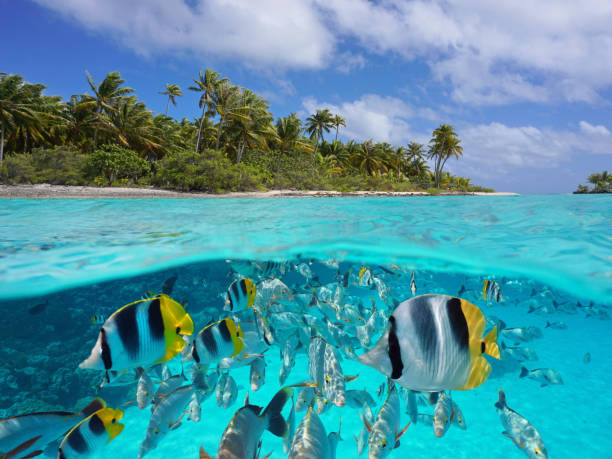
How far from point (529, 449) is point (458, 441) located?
326cm

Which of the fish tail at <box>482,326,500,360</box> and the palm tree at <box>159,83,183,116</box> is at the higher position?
the palm tree at <box>159,83,183,116</box>

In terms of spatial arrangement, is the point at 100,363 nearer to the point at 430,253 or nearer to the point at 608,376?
the point at 430,253

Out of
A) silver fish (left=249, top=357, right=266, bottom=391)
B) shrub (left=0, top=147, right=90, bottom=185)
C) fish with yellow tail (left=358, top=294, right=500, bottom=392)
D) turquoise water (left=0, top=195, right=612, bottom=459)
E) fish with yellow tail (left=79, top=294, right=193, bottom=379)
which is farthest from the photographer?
shrub (left=0, top=147, right=90, bottom=185)

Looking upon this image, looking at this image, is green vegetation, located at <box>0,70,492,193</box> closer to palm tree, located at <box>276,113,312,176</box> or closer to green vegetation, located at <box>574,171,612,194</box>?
palm tree, located at <box>276,113,312,176</box>

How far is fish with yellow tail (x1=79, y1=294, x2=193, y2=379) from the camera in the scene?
188 cm

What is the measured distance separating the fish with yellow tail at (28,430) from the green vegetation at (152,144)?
83.1 feet

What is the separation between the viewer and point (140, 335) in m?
1.95

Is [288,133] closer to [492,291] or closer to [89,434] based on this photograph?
[492,291]

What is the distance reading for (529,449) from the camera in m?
2.90

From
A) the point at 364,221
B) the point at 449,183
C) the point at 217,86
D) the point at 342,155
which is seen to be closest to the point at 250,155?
the point at 217,86

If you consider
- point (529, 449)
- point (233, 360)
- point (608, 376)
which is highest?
point (233, 360)

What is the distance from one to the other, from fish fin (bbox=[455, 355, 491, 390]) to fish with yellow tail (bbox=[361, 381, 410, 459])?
120cm

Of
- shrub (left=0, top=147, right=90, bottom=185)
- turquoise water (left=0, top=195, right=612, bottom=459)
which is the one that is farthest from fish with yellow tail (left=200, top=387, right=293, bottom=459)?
shrub (left=0, top=147, right=90, bottom=185)

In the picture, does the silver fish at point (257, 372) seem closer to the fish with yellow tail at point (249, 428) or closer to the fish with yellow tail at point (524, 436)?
the fish with yellow tail at point (249, 428)
